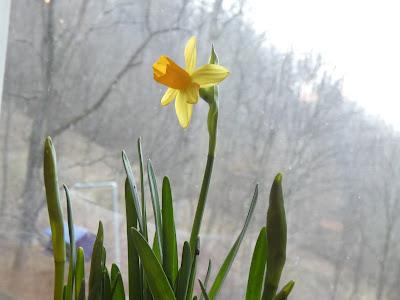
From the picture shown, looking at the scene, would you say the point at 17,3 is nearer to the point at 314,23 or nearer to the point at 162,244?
the point at 314,23

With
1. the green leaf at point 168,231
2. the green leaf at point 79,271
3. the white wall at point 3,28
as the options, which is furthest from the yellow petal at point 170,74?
the white wall at point 3,28

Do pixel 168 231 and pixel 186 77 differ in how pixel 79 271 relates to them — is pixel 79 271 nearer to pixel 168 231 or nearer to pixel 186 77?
pixel 168 231

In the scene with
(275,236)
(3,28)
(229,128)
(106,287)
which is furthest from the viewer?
(3,28)

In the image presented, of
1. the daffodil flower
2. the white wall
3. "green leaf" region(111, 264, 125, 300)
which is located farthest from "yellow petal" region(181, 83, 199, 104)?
the white wall

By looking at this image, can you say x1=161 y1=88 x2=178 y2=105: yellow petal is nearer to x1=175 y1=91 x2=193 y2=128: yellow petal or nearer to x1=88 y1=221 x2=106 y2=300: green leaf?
x1=175 y1=91 x2=193 y2=128: yellow petal

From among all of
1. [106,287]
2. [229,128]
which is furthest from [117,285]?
[229,128]

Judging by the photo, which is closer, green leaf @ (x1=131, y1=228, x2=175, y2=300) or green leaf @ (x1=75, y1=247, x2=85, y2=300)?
green leaf @ (x1=131, y1=228, x2=175, y2=300)
